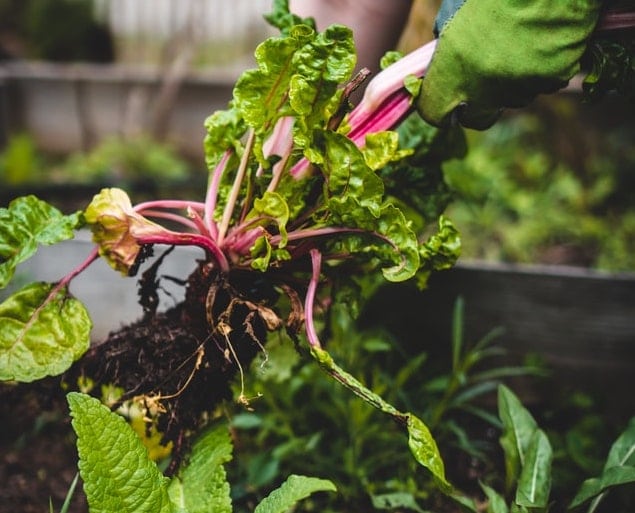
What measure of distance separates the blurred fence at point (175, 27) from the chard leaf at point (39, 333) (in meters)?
4.05

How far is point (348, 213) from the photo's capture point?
98 centimetres

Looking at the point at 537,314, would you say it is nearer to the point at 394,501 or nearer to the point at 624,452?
the point at 624,452

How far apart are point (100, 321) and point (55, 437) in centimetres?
41

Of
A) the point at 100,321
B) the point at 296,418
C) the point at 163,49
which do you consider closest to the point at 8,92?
the point at 163,49

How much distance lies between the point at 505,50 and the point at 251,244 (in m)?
0.50

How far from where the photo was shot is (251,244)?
1059 mm

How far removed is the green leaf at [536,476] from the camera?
3.70 feet

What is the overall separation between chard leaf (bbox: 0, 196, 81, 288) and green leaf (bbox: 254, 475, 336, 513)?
523 mm

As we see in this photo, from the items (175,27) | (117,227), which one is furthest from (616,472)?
(175,27)

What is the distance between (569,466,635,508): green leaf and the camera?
3.37 ft

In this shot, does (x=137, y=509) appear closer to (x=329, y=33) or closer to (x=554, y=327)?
(x=329, y=33)

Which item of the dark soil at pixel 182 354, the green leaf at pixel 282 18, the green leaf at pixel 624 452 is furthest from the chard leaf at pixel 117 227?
the green leaf at pixel 624 452

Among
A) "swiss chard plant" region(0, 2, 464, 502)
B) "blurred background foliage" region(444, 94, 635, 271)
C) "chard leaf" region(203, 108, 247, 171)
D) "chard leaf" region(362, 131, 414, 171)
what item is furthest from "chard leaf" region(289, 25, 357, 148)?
"blurred background foliage" region(444, 94, 635, 271)

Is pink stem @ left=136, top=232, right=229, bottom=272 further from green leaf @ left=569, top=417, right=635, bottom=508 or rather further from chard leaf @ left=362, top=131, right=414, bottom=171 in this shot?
green leaf @ left=569, top=417, right=635, bottom=508
